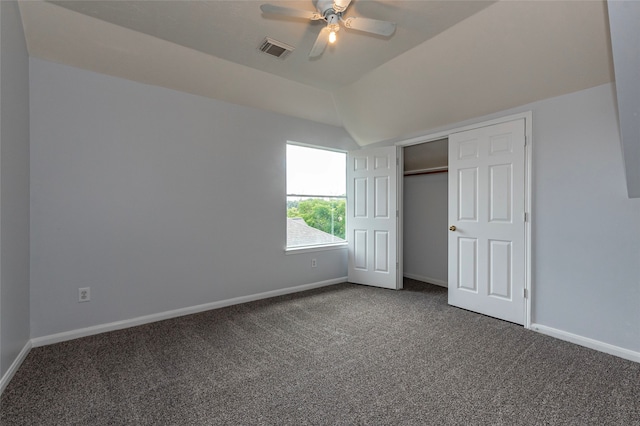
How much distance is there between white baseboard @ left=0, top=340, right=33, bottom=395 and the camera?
184 centimetres

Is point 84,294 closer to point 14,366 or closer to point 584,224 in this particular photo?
point 14,366

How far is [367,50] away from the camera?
2.92 meters

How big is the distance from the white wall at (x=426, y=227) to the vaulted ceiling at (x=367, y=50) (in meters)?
1.19

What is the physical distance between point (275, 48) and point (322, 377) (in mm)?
3029

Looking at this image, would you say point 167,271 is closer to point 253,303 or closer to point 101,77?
point 253,303

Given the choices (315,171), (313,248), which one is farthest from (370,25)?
(313,248)

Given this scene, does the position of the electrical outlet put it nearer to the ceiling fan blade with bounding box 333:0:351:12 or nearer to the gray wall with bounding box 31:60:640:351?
the gray wall with bounding box 31:60:640:351

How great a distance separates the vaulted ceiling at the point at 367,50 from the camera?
7.42ft

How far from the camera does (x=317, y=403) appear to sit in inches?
68.0

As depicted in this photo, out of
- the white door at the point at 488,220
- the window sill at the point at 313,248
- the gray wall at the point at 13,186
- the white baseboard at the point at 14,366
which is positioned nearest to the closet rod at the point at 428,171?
the white door at the point at 488,220

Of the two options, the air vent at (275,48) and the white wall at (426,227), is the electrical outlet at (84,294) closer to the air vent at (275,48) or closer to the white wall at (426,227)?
the air vent at (275,48)

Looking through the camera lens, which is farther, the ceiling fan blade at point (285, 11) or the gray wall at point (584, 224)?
the gray wall at point (584, 224)

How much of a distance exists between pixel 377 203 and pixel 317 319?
1.98 m

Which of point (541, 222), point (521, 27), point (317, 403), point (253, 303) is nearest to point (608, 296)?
point (541, 222)
